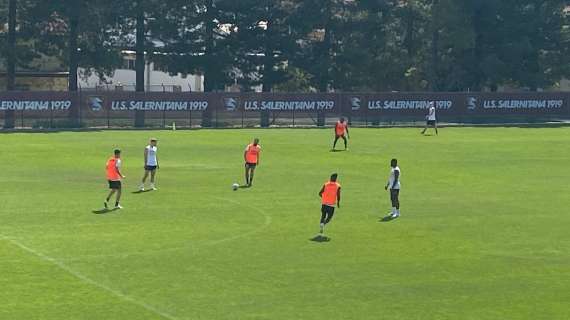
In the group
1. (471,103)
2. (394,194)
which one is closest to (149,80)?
(471,103)

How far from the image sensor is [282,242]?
3073 cm

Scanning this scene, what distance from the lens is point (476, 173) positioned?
167ft

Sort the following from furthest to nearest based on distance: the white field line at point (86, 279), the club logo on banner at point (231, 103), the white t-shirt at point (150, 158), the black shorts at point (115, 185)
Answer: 1. the club logo on banner at point (231, 103)
2. the white t-shirt at point (150, 158)
3. the black shorts at point (115, 185)
4. the white field line at point (86, 279)

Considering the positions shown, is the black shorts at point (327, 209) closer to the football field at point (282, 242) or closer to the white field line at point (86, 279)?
the football field at point (282, 242)

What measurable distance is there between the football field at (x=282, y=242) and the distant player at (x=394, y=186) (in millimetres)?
457

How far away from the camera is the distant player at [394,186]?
116 feet

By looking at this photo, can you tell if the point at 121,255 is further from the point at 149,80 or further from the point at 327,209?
the point at 149,80

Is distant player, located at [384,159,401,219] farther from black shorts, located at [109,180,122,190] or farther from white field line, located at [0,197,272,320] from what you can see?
black shorts, located at [109,180,122,190]

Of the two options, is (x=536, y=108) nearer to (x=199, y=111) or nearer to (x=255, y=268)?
(x=199, y=111)

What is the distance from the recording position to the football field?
76.9ft

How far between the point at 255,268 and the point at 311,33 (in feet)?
250

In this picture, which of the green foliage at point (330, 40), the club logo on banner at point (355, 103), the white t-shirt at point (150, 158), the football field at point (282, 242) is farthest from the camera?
the green foliage at point (330, 40)

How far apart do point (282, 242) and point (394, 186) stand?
6.03 metres

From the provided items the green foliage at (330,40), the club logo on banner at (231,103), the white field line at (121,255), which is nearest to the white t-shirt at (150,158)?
the white field line at (121,255)
